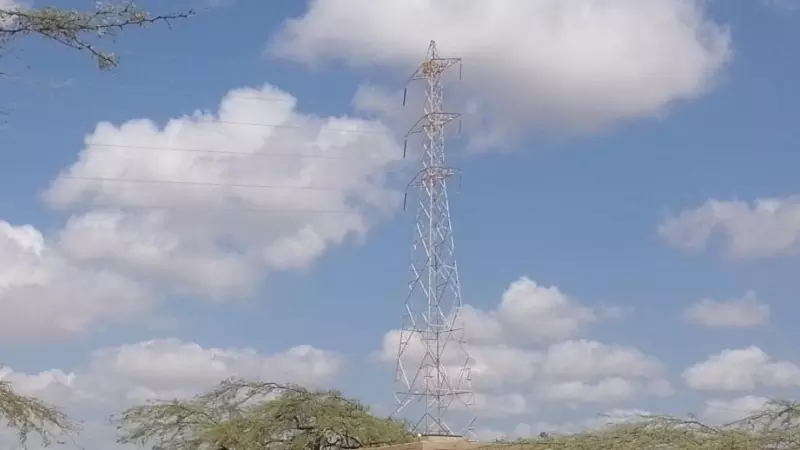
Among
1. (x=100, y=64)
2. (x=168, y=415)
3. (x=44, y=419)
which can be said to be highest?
(x=168, y=415)

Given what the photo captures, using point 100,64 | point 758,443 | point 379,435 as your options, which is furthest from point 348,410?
point 100,64

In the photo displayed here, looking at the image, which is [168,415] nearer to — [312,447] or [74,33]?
[312,447]

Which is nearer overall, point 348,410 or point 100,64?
point 100,64

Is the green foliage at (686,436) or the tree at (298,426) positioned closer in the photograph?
the green foliage at (686,436)

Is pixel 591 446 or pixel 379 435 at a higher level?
pixel 379 435

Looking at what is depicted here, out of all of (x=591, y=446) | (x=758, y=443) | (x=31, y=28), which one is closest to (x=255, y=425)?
(x=591, y=446)

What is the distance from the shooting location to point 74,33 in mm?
10430

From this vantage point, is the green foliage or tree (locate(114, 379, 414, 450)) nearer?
the green foliage

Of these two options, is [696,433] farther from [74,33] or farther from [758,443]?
[74,33]

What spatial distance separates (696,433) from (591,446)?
1711 millimetres

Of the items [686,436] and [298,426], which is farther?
[298,426]

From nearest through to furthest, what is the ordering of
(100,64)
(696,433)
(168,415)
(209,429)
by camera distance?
(100,64) → (696,433) → (209,429) → (168,415)

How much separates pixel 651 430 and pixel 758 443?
194 cm

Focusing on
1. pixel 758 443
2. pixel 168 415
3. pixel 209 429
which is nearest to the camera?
pixel 758 443
